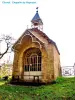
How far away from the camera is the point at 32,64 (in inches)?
980

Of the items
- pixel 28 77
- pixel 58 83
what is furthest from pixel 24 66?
pixel 58 83

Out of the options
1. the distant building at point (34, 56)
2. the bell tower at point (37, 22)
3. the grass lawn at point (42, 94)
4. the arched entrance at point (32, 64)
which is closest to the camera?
the grass lawn at point (42, 94)

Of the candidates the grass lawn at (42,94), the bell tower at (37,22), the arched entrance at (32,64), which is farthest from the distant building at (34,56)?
the grass lawn at (42,94)

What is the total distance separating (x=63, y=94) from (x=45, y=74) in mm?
6206

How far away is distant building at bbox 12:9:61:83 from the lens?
23453 millimetres

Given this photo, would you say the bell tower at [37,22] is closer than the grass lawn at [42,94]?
No

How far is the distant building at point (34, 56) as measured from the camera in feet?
76.9

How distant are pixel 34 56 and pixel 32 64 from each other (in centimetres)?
102

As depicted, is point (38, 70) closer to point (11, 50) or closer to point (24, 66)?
point (24, 66)

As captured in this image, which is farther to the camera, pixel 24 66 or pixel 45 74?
pixel 24 66

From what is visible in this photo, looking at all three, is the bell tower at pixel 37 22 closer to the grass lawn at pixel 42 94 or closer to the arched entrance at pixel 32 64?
the arched entrance at pixel 32 64

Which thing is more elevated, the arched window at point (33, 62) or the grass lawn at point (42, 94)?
the arched window at point (33, 62)

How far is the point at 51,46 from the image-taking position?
2403 centimetres

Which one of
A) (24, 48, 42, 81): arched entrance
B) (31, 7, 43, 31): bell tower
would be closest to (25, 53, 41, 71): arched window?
(24, 48, 42, 81): arched entrance
